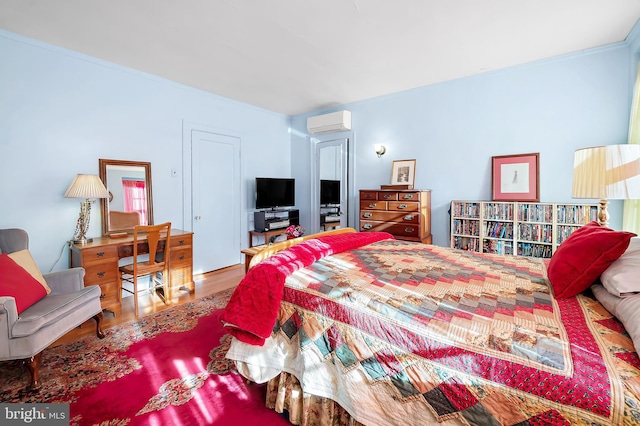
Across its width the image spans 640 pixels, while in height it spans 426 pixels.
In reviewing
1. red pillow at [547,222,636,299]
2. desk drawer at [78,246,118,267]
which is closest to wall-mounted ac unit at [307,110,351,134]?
desk drawer at [78,246,118,267]

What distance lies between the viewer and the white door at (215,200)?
4.34 m

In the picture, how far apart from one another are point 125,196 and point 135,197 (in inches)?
4.4

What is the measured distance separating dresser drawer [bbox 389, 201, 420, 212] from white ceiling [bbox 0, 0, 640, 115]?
164 centimetres

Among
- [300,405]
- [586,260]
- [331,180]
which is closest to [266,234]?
[331,180]

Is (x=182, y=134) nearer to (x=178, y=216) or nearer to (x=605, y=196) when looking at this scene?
(x=178, y=216)

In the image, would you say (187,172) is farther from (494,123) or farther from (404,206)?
(494,123)

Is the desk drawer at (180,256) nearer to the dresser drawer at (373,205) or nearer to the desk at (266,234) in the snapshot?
the desk at (266,234)

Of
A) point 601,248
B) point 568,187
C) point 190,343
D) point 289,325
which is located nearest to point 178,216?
point 190,343

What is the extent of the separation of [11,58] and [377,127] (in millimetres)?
4271

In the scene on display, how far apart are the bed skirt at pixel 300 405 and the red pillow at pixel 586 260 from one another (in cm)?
120

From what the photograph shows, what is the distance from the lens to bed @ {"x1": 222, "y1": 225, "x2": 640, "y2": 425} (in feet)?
3.06

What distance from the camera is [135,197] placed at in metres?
3.62

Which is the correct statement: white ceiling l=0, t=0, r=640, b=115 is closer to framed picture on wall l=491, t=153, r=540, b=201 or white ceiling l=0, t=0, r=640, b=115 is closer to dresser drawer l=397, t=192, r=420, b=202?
framed picture on wall l=491, t=153, r=540, b=201

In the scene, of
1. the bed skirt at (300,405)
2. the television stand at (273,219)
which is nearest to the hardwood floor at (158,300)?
the television stand at (273,219)
